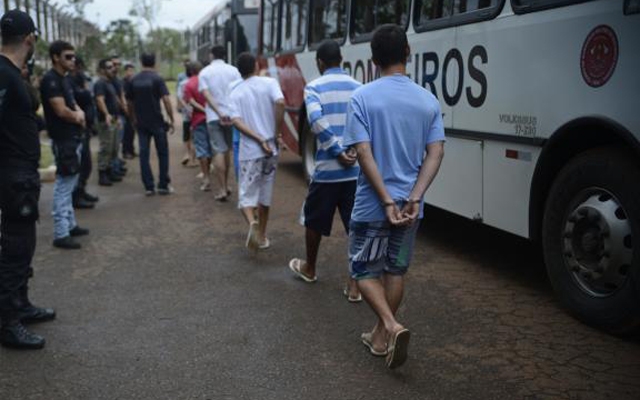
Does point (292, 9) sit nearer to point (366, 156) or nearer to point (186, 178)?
point (186, 178)

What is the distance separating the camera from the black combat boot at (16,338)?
4.04 metres

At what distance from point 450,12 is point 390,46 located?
240cm

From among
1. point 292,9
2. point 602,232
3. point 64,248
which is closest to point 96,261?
point 64,248

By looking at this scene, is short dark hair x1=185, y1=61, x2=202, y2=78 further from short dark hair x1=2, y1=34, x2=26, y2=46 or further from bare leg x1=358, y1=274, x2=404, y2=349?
bare leg x1=358, y1=274, x2=404, y2=349

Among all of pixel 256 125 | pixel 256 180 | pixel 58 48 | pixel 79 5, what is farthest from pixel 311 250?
pixel 79 5

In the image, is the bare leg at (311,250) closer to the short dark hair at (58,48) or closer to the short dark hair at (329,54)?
the short dark hair at (329,54)

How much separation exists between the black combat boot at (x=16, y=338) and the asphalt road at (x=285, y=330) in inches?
2.5

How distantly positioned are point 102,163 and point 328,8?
13.7 feet

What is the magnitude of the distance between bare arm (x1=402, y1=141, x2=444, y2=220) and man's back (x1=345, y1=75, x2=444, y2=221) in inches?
1.6

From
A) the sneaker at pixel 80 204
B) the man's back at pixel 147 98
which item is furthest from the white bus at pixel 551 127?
the sneaker at pixel 80 204

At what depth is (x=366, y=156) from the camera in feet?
11.4

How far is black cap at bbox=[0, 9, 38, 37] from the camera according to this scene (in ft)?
13.3

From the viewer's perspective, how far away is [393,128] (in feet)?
11.5

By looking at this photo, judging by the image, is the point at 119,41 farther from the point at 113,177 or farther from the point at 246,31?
the point at 113,177
